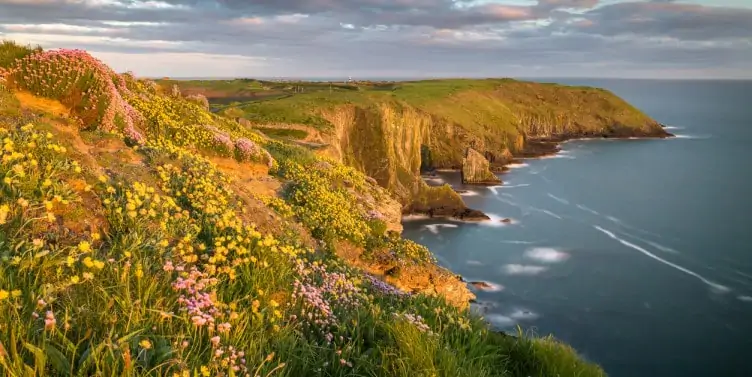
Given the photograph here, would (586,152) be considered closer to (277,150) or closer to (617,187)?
(617,187)

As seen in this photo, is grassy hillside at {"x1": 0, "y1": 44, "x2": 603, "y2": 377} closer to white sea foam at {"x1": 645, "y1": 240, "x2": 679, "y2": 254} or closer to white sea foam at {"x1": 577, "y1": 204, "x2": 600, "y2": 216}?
white sea foam at {"x1": 645, "y1": 240, "x2": 679, "y2": 254}

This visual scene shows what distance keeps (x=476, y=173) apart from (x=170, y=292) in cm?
8704

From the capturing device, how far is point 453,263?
49625mm

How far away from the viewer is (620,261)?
166ft

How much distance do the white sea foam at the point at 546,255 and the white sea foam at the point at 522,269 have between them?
2.32 m

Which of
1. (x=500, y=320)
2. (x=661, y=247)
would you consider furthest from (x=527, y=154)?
(x=500, y=320)

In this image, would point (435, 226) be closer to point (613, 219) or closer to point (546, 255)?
point (546, 255)

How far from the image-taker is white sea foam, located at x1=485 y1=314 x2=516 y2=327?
36319 mm

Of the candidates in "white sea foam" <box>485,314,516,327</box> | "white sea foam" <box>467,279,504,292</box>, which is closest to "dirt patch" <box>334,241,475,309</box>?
"white sea foam" <box>485,314,516,327</box>

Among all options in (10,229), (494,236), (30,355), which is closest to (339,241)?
(10,229)

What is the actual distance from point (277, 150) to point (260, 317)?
2328cm

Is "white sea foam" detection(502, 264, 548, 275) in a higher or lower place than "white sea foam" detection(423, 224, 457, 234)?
lower

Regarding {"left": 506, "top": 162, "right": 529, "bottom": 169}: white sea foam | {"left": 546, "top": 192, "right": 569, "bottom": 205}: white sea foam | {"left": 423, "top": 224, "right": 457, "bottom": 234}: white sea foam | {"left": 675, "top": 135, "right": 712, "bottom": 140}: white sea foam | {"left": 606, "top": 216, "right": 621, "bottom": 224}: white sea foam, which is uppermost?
{"left": 675, "top": 135, "right": 712, "bottom": 140}: white sea foam

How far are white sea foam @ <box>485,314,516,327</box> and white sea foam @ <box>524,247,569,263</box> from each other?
14.9 m
